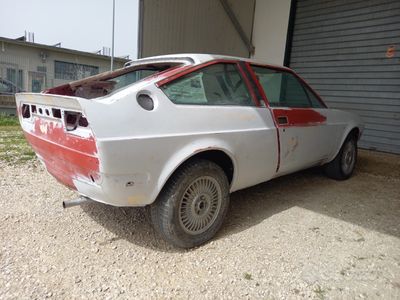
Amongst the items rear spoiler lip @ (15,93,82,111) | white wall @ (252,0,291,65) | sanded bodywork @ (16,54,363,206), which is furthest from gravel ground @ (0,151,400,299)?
white wall @ (252,0,291,65)

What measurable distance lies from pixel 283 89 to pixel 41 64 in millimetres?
19635

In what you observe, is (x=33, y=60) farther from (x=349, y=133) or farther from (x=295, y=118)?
(x=295, y=118)

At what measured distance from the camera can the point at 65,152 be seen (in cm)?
212

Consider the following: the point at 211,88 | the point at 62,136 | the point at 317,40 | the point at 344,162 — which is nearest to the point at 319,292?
the point at 211,88

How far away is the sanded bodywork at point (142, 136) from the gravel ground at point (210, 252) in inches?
18.9

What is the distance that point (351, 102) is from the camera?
23.7 ft

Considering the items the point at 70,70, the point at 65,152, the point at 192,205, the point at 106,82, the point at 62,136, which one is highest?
the point at 70,70

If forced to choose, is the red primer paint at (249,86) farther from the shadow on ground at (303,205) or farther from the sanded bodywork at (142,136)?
the shadow on ground at (303,205)

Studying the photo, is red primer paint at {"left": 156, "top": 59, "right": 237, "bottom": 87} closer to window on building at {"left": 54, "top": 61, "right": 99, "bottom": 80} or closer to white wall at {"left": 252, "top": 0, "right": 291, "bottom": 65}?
white wall at {"left": 252, "top": 0, "right": 291, "bottom": 65}

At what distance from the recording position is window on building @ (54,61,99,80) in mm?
19891

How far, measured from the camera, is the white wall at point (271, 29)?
840 cm

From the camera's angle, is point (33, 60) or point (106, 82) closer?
point (106, 82)

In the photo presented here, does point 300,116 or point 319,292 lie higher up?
point 300,116

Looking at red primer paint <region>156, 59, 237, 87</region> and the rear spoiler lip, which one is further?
red primer paint <region>156, 59, 237, 87</region>
